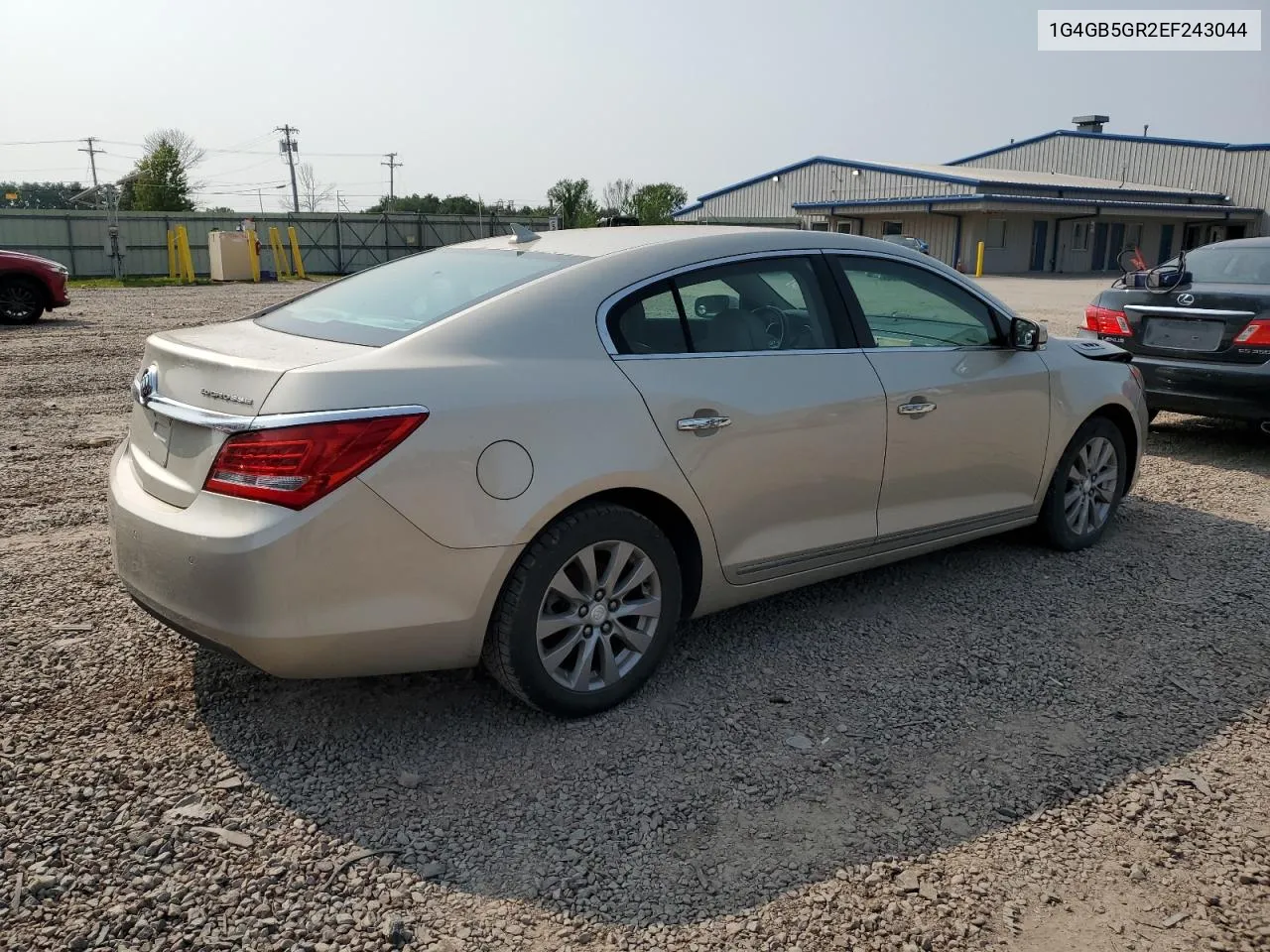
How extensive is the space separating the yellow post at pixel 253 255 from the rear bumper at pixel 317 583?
32.3m

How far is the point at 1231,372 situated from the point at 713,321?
4982 millimetres

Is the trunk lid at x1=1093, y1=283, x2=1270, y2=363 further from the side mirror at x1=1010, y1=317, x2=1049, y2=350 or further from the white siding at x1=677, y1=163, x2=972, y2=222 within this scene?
the white siding at x1=677, y1=163, x2=972, y2=222

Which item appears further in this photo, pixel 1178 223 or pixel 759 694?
pixel 1178 223

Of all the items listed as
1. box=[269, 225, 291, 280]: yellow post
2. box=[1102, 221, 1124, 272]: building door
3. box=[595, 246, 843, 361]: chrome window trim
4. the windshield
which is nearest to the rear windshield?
box=[595, 246, 843, 361]: chrome window trim

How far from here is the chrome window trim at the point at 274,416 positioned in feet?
9.64

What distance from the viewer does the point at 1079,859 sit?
2857mm

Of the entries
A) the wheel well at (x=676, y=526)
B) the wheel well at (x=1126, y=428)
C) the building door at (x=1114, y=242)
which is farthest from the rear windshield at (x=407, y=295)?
the building door at (x=1114, y=242)

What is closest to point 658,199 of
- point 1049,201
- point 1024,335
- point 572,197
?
point 572,197

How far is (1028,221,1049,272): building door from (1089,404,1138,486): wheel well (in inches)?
1683

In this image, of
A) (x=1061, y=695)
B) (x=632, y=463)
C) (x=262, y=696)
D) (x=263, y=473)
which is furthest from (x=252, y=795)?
(x=1061, y=695)

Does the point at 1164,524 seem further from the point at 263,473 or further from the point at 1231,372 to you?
the point at 263,473

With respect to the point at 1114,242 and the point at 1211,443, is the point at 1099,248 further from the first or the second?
the point at 1211,443

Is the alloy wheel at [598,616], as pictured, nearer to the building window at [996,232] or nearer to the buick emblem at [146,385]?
the buick emblem at [146,385]

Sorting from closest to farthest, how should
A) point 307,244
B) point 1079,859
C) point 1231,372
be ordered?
point 1079,859, point 1231,372, point 307,244
